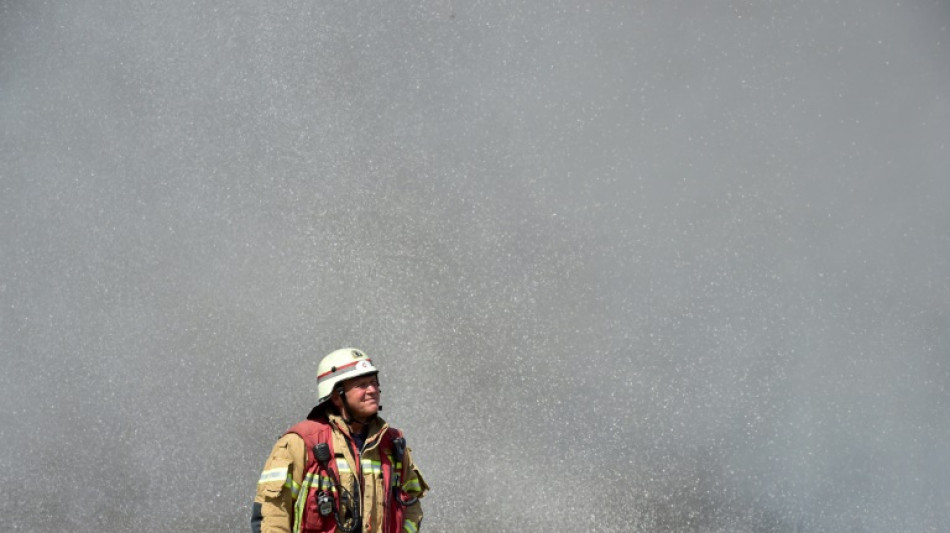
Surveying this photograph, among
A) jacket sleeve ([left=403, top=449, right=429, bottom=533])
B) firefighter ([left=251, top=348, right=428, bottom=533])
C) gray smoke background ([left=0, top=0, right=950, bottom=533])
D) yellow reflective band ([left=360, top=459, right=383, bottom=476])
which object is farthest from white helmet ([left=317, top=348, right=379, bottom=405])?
gray smoke background ([left=0, top=0, right=950, bottom=533])

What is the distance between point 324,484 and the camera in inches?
182

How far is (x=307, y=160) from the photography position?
8.52 m

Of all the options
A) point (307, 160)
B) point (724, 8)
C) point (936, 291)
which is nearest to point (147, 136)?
point (307, 160)

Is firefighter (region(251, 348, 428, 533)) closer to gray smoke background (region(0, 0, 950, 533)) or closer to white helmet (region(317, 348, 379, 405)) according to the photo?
white helmet (region(317, 348, 379, 405))

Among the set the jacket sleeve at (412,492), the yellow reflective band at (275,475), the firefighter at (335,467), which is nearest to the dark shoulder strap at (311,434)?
the firefighter at (335,467)

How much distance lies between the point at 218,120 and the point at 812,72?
383 centimetres

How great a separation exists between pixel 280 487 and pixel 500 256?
390 cm

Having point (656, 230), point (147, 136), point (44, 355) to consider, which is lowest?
point (44, 355)

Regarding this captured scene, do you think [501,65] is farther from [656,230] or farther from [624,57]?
[656,230]

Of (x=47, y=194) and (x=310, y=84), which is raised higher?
(x=310, y=84)

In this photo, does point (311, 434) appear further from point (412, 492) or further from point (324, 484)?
point (412, 492)

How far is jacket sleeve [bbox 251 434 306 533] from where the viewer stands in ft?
14.9

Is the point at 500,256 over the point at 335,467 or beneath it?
over

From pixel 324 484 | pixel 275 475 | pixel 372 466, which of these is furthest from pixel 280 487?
pixel 372 466
